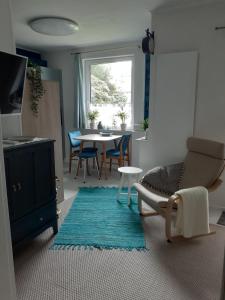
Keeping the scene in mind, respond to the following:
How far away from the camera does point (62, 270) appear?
1908 millimetres

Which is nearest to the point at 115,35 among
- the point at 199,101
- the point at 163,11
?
the point at 163,11

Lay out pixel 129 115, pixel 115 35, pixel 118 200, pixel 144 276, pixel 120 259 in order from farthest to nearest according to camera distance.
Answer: pixel 129 115 < pixel 115 35 < pixel 118 200 < pixel 120 259 < pixel 144 276

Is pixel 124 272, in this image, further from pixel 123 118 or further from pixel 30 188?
pixel 123 118

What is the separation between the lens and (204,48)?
9.28ft

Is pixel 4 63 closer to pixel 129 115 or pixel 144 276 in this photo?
pixel 144 276

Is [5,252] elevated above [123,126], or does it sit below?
below

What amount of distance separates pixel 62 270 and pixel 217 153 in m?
1.90

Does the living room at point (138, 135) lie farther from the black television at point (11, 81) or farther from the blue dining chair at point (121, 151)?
the blue dining chair at point (121, 151)

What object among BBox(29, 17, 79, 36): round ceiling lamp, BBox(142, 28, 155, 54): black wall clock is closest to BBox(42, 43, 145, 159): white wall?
BBox(29, 17, 79, 36): round ceiling lamp

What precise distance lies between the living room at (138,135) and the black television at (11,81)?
0.27 metres

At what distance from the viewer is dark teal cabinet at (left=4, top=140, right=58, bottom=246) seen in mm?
1878

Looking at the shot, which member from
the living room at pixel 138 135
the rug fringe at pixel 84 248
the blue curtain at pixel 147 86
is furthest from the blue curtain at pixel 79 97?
the rug fringe at pixel 84 248

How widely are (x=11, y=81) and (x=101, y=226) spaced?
5.60 ft

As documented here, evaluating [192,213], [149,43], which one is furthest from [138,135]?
[192,213]
